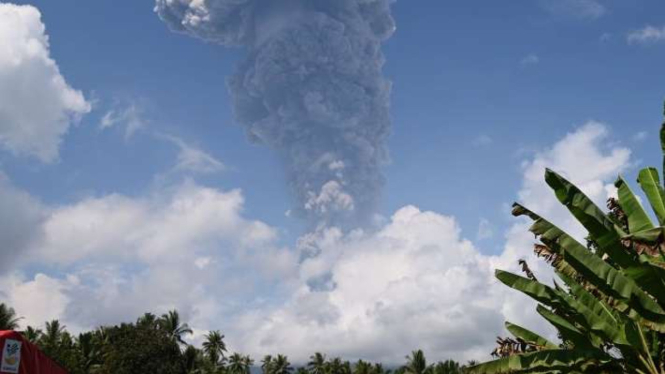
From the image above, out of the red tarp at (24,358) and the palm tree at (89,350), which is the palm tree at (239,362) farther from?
the red tarp at (24,358)

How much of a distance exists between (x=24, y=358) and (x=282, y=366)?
9004cm

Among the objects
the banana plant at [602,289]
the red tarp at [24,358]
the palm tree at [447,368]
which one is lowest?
the red tarp at [24,358]

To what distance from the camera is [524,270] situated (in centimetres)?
1422

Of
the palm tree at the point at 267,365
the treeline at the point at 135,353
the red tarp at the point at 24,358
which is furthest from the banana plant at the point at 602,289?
the palm tree at the point at 267,365

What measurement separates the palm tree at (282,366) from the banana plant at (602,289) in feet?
273

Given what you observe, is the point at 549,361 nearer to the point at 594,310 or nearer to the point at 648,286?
the point at 594,310

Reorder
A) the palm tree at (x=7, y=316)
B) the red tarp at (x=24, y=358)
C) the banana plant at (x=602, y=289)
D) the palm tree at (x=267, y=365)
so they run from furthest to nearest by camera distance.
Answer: the palm tree at (x=267, y=365)
the palm tree at (x=7, y=316)
the banana plant at (x=602, y=289)
the red tarp at (x=24, y=358)

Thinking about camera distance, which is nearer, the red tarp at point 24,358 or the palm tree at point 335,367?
the red tarp at point 24,358

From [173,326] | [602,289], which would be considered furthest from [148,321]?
[602,289]

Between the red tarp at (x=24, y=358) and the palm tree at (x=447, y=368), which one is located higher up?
the palm tree at (x=447, y=368)

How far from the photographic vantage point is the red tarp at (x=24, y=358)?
5.88 metres

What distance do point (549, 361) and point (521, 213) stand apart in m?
2.73

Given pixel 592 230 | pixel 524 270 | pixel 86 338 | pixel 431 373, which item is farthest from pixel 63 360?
pixel 592 230

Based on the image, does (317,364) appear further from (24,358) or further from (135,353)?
(24,358)
